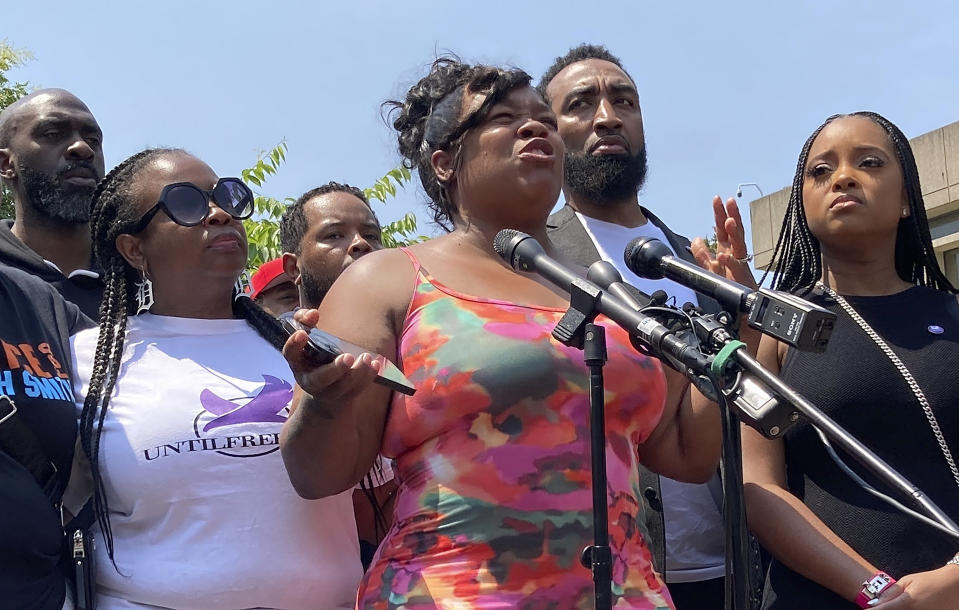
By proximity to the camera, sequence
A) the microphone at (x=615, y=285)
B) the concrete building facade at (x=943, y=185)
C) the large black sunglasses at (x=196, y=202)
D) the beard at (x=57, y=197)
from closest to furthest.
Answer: the microphone at (x=615, y=285)
the large black sunglasses at (x=196, y=202)
the beard at (x=57, y=197)
the concrete building facade at (x=943, y=185)

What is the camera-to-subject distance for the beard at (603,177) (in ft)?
14.9

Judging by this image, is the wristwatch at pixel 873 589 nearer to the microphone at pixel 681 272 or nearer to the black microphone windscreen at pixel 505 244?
the microphone at pixel 681 272

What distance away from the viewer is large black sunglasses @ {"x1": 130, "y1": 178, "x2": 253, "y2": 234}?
364 centimetres

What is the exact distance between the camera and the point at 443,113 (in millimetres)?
3381

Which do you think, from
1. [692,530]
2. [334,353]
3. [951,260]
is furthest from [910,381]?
[951,260]

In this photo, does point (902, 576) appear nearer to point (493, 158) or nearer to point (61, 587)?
point (493, 158)

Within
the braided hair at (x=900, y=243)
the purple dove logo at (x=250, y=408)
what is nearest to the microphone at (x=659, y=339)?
the purple dove logo at (x=250, y=408)

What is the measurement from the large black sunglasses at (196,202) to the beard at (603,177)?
138 cm

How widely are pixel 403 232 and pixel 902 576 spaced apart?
7.59m

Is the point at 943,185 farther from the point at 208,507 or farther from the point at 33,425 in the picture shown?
the point at 33,425

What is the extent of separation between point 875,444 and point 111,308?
2.27 meters

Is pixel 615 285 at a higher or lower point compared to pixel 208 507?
higher

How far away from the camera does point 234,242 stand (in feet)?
12.0

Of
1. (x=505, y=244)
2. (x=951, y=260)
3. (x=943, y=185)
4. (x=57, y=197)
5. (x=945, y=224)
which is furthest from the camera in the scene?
(x=951, y=260)
